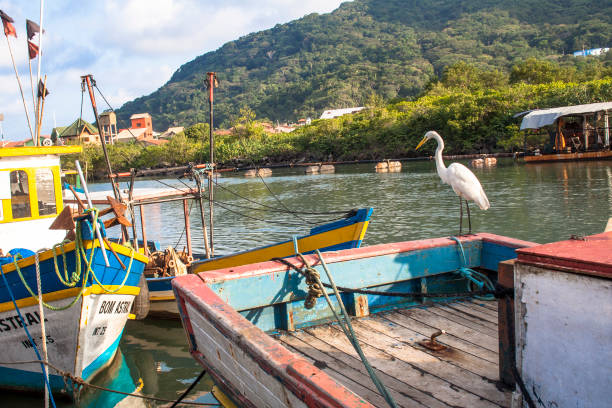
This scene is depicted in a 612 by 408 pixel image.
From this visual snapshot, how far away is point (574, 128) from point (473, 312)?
35.0 metres

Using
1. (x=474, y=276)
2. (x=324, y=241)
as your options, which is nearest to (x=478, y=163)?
(x=324, y=241)

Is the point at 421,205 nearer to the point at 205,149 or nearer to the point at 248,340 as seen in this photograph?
the point at 248,340

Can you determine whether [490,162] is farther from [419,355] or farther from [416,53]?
[416,53]

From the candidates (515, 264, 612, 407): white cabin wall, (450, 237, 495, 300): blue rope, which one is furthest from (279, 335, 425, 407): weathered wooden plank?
(450, 237, 495, 300): blue rope

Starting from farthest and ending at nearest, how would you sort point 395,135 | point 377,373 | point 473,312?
point 395,135 < point 473,312 < point 377,373

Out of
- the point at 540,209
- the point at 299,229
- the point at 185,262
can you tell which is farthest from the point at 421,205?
the point at 185,262

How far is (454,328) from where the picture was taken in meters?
3.86

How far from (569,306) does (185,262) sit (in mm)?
8728

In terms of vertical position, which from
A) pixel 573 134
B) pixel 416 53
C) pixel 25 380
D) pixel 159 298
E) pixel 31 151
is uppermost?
Result: pixel 416 53

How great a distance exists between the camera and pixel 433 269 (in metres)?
4.43

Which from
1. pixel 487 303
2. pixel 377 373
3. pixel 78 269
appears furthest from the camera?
pixel 78 269

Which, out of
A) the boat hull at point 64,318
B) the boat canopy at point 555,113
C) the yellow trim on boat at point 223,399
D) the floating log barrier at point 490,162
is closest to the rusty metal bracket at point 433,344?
the yellow trim on boat at point 223,399

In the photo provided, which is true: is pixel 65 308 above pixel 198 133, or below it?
below

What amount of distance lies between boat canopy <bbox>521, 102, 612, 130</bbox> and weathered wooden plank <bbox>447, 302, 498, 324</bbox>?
30.3 metres
